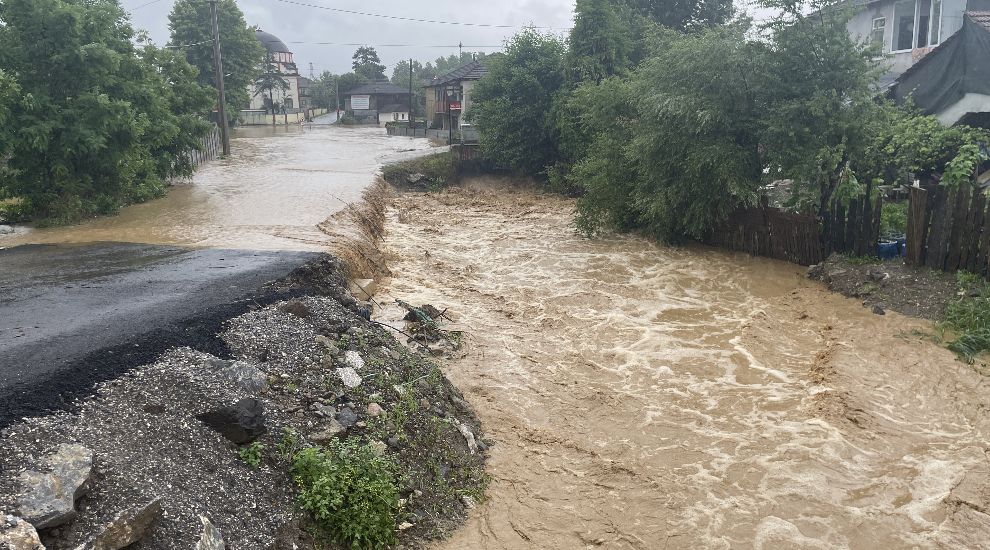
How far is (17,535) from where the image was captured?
13.5 feet

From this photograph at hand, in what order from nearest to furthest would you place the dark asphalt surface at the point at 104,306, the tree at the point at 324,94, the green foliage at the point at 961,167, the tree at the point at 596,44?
the dark asphalt surface at the point at 104,306 < the green foliage at the point at 961,167 < the tree at the point at 596,44 < the tree at the point at 324,94

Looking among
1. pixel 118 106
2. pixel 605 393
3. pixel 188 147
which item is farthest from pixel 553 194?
pixel 605 393

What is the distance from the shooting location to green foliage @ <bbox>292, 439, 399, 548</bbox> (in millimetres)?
5543

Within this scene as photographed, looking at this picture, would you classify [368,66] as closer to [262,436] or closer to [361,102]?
[361,102]

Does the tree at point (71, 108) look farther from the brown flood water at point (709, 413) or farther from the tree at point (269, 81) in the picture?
the tree at point (269, 81)

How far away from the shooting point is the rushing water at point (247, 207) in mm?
14578

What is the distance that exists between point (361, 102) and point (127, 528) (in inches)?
2917

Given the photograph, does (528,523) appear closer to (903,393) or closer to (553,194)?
(903,393)

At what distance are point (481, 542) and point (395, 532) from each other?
0.81 meters

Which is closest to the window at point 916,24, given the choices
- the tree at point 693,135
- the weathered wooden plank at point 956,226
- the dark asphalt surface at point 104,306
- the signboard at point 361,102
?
the tree at point 693,135

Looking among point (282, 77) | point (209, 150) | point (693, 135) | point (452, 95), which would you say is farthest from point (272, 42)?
point (693, 135)

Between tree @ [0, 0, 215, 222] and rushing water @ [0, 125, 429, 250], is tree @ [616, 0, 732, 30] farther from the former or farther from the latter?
tree @ [0, 0, 215, 222]

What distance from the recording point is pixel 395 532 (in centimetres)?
578

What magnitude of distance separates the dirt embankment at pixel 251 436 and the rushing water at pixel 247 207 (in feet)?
19.7
